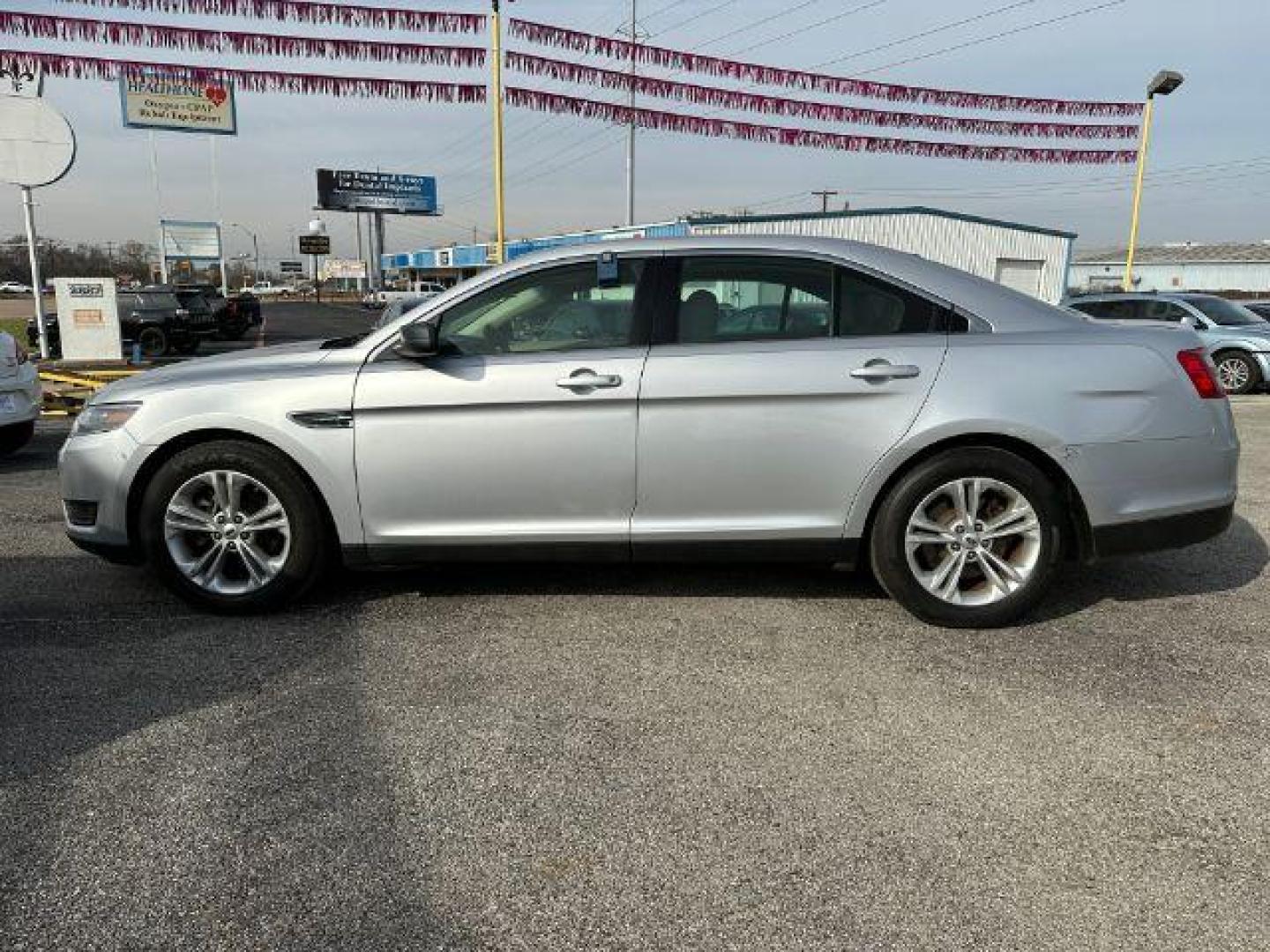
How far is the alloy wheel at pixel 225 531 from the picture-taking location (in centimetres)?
395

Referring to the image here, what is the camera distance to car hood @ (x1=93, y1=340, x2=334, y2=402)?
3969 millimetres

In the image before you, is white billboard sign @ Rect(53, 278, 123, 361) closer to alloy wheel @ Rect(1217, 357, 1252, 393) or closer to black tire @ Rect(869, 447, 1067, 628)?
black tire @ Rect(869, 447, 1067, 628)

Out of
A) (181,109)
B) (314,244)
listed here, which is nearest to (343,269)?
(314,244)

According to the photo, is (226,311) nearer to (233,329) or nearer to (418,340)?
(233,329)

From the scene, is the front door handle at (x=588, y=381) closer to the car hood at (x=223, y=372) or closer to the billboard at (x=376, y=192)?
the car hood at (x=223, y=372)

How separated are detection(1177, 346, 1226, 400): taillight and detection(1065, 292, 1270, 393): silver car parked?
11.3 meters

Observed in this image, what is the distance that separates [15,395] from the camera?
752 cm

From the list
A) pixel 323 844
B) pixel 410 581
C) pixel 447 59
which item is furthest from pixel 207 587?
pixel 447 59

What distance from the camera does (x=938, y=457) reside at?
3.83 metres

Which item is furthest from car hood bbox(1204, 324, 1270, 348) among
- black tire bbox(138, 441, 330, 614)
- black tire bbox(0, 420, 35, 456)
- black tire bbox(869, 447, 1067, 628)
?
black tire bbox(0, 420, 35, 456)

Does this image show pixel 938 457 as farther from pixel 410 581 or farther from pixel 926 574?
pixel 410 581

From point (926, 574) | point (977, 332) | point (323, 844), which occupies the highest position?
point (977, 332)

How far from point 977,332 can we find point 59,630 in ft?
13.5

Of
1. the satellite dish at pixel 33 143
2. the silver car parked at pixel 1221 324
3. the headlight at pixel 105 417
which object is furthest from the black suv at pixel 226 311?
the headlight at pixel 105 417
